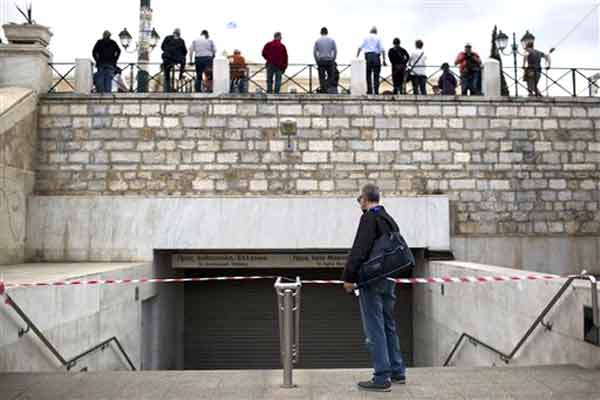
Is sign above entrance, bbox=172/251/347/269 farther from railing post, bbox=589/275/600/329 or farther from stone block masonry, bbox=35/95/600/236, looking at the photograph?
railing post, bbox=589/275/600/329

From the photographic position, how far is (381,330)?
15.1 feet

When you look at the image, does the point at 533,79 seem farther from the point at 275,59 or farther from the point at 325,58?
the point at 275,59

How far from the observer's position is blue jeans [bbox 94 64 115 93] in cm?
1265

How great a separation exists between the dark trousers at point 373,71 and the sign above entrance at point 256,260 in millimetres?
4040

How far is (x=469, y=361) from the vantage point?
8766 mm

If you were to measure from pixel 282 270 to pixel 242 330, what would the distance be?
1.93 metres

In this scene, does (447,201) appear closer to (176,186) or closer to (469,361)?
(469,361)

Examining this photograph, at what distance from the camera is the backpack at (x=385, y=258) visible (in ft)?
14.9

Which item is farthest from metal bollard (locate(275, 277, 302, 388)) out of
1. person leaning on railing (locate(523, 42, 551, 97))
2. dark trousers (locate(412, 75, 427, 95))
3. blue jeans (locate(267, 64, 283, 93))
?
person leaning on railing (locate(523, 42, 551, 97))

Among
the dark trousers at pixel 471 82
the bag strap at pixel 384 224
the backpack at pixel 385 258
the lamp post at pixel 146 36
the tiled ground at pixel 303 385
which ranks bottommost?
the tiled ground at pixel 303 385

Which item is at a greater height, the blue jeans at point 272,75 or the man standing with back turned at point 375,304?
the blue jeans at point 272,75

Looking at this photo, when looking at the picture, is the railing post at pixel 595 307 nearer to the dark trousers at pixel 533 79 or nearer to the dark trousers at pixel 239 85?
the dark trousers at pixel 533 79

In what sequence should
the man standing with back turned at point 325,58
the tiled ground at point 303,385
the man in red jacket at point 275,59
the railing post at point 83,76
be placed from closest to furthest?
the tiled ground at point 303,385
the railing post at point 83,76
the man standing with back turned at point 325,58
the man in red jacket at point 275,59

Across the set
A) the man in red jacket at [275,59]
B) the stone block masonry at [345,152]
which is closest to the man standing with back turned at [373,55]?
the stone block masonry at [345,152]
